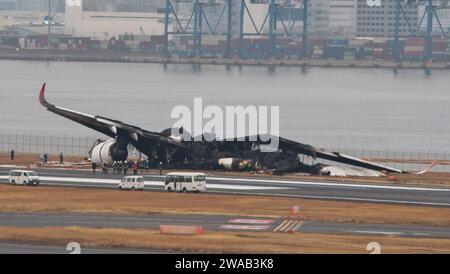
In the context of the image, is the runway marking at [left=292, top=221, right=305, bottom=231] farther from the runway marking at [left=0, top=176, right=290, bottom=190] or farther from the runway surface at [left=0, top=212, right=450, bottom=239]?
the runway marking at [left=0, top=176, right=290, bottom=190]

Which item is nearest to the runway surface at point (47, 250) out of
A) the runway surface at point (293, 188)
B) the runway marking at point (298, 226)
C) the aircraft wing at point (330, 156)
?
the runway marking at point (298, 226)

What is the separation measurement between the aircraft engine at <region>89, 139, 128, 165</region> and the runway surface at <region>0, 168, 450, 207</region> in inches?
154

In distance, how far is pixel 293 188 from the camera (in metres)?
106

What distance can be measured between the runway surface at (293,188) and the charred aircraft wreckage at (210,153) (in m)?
5.92

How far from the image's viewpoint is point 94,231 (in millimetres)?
74625

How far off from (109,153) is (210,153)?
9.08 meters

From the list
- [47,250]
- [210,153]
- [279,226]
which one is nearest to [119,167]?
[210,153]

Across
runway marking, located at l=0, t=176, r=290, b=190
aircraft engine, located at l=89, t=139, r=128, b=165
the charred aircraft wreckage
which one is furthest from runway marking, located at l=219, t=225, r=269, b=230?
aircraft engine, located at l=89, t=139, r=128, b=165

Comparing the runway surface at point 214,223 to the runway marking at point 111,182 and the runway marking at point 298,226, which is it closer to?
the runway marking at point 298,226

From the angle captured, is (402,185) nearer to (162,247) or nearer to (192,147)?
(192,147)

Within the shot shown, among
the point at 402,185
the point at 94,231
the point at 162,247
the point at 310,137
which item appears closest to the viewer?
the point at 162,247

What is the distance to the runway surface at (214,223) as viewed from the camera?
254ft
